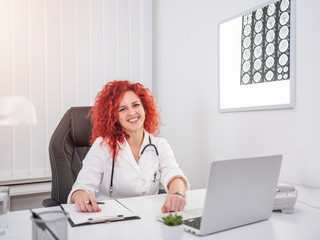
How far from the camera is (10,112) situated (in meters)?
1.99

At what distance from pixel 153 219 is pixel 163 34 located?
79.3 inches

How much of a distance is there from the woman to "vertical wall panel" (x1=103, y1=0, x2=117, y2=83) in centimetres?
82

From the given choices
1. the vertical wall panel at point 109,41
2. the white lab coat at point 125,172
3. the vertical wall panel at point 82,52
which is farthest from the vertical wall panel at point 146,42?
the white lab coat at point 125,172

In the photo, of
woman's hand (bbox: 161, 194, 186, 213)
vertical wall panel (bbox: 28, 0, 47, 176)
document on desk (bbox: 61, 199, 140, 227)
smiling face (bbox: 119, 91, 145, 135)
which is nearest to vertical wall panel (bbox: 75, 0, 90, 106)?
vertical wall panel (bbox: 28, 0, 47, 176)

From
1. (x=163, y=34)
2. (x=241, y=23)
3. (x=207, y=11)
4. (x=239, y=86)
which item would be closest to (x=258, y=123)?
(x=239, y=86)

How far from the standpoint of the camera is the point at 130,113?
66.1 inches

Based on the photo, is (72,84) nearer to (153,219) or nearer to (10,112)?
(10,112)

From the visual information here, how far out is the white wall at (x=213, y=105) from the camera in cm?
158

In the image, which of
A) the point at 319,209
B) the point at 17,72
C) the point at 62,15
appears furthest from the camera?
the point at 62,15

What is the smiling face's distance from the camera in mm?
1684

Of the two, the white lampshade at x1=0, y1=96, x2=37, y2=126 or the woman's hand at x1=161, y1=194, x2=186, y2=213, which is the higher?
the white lampshade at x1=0, y1=96, x2=37, y2=126

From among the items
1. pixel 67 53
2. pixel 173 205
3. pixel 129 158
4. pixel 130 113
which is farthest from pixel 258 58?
pixel 67 53

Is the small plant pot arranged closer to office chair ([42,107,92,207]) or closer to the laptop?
the laptop

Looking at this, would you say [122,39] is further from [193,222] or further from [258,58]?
[193,222]
